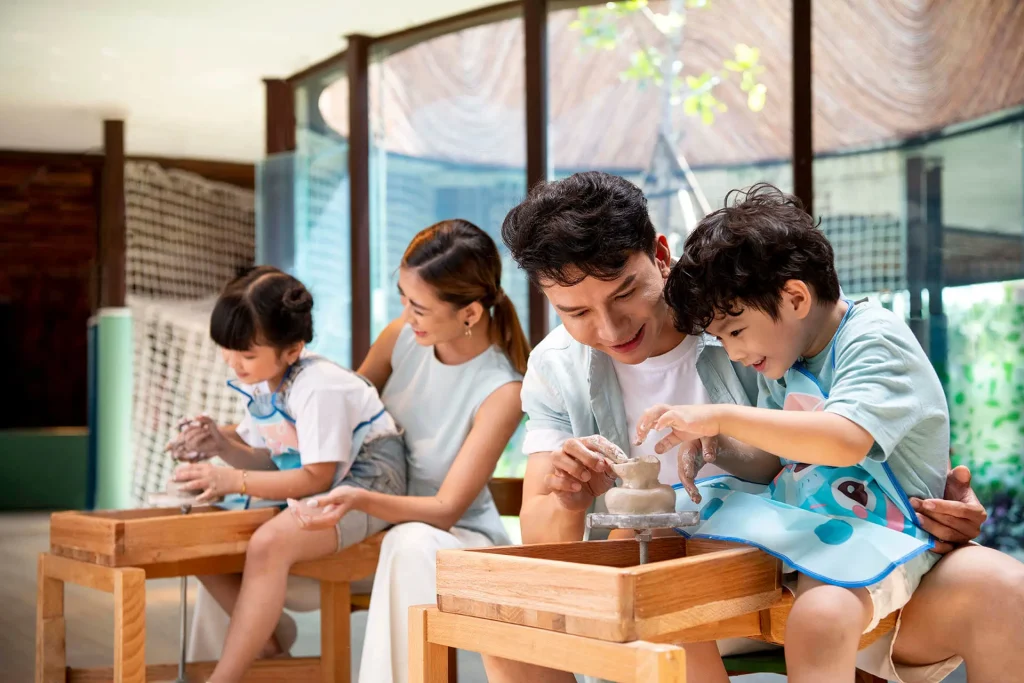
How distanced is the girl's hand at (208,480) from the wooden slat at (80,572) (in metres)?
0.24

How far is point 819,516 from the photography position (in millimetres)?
1429

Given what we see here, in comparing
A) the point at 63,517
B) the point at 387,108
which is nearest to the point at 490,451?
the point at 63,517

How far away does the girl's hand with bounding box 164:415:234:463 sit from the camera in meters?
2.49

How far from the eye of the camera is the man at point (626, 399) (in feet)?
4.67

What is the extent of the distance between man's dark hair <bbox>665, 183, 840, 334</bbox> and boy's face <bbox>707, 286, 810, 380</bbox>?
1 centimetres

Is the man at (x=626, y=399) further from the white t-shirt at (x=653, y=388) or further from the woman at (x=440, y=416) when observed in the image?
the woman at (x=440, y=416)

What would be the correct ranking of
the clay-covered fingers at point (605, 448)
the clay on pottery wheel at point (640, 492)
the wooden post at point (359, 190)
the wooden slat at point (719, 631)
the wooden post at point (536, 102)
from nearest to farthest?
the wooden slat at point (719, 631) < the clay on pottery wheel at point (640, 492) < the clay-covered fingers at point (605, 448) < the wooden post at point (536, 102) < the wooden post at point (359, 190)

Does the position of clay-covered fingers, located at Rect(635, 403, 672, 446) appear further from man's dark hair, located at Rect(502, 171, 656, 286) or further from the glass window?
the glass window

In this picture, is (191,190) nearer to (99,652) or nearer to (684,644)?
(99,652)

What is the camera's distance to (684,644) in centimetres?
145

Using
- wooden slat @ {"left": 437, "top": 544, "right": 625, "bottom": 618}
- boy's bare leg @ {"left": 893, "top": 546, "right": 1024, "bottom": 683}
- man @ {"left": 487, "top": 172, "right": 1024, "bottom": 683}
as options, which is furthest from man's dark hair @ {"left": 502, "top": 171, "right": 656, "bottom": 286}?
boy's bare leg @ {"left": 893, "top": 546, "right": 1024, "bottom": 683}

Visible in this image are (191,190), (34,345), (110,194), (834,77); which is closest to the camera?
(834,77)

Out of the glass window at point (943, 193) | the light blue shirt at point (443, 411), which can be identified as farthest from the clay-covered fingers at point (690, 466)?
the glass window at point (943, 193)

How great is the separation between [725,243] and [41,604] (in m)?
1.67
